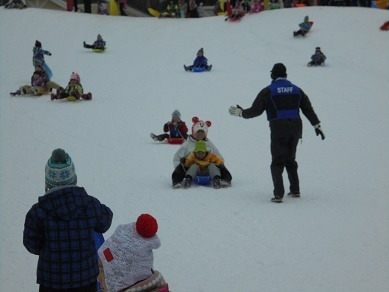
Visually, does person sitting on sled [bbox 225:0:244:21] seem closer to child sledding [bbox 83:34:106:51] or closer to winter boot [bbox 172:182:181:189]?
child sledding [bbox 83:34:106:51]

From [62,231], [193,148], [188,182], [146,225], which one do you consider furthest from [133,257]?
[193,148]

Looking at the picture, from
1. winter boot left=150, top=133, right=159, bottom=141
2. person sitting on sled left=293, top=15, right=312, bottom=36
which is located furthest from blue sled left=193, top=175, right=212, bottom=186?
person sitting on sled left=293, top=15, right=312, bottom=36

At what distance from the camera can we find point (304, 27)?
76.3 feet

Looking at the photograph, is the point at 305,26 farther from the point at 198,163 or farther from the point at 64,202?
the point at 64,202

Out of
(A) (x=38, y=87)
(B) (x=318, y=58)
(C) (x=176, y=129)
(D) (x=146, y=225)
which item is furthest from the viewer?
(B) (x=318, y=58)

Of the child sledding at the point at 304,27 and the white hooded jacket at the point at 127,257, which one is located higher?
the child sledding at the point at 304,27

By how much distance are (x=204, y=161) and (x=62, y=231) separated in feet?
17.3

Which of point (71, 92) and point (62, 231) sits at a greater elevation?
point (62, 231)

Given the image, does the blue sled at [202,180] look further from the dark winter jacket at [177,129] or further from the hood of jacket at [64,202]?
the hood of jacket at [64,202]

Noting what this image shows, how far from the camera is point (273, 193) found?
835 cm

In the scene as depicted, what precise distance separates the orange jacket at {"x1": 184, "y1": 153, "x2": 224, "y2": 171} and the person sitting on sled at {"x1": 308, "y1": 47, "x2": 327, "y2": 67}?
1151cm

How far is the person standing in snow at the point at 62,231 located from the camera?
3.86 metres

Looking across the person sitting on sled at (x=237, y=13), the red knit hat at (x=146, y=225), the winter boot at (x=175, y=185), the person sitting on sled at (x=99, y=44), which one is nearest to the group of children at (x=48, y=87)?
the person sitting on sled at (x=99, y=44)

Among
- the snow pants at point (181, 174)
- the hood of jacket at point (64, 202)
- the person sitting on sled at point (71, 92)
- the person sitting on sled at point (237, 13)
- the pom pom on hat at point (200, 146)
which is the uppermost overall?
the person sitting on sled at point (237, 13)
